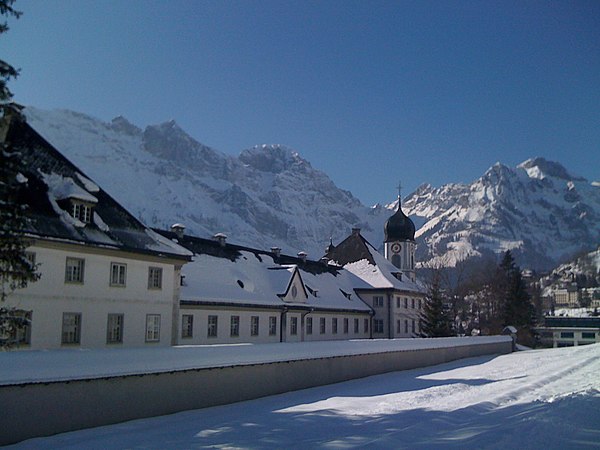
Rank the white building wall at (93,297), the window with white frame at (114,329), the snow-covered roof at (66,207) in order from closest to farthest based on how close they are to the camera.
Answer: the white building wall at (93,297) → the snow-covered roof at (66,207) → the window with white frame at (114,329)

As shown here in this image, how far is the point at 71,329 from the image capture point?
2327 centimetres

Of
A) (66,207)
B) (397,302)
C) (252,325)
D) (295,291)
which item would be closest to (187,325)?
(252,325)

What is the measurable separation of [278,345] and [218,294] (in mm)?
13810

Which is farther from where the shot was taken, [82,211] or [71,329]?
[82,211]

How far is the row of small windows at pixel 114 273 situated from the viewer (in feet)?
76.9

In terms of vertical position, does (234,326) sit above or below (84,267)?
below

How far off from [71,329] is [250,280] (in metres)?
16.0

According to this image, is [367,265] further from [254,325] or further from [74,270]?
[74,270]

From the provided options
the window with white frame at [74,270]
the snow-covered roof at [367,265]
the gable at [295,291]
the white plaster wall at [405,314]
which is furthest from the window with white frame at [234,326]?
the snow-covered roof at [367,265]

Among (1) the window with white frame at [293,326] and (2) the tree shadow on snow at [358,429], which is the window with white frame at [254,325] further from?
(2) the tree shadow on snow at [358,429]

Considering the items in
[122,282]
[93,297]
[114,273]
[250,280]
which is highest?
[250,280]

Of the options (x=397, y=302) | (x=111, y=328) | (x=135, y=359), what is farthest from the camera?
(x=397, y=302)

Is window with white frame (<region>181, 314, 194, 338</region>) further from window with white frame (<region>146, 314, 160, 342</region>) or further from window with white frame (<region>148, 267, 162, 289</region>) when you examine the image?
window with white frame (<region>148, 267, 162, 289</region>)

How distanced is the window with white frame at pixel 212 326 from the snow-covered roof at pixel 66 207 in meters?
6.50
